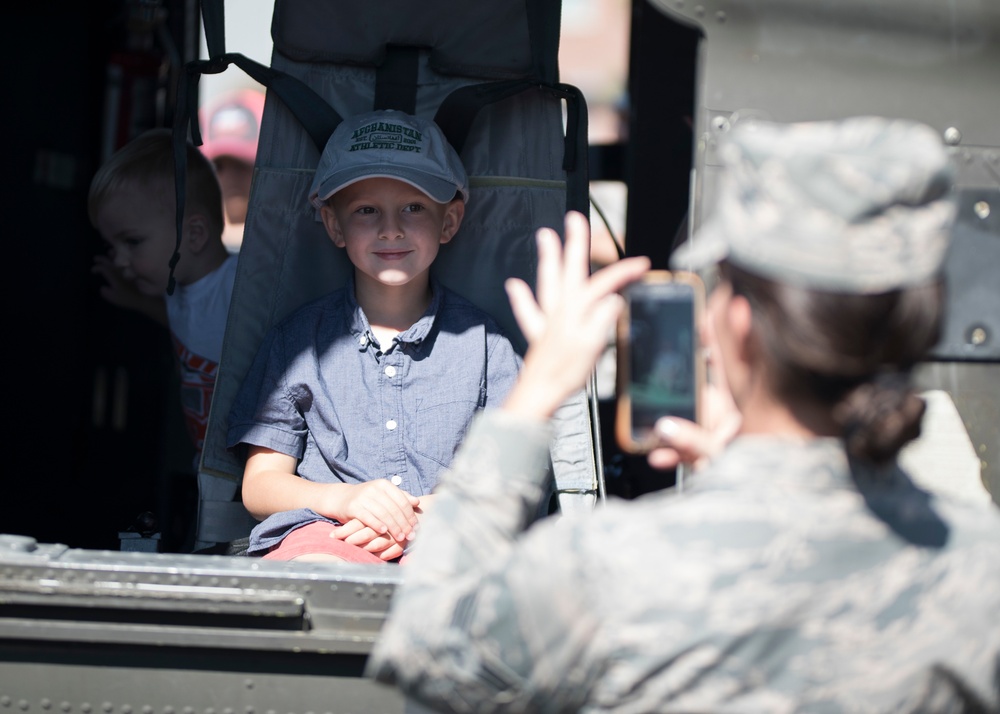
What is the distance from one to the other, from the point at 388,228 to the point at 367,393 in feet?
1.30

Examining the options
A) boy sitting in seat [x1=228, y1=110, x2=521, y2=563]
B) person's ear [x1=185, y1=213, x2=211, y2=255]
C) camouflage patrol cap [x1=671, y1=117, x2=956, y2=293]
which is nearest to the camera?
camouflage patrol cap [x1=671, y1=117, x2=956, y2=293]

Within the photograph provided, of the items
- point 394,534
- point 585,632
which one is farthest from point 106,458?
point 585,632

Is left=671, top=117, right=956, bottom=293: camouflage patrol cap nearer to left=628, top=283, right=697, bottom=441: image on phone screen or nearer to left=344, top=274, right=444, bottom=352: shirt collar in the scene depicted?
left=628, top=283, right=697, bottom=441: image on phone screen

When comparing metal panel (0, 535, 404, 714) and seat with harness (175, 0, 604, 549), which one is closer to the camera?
metal panel (0, 535, 404, 714)

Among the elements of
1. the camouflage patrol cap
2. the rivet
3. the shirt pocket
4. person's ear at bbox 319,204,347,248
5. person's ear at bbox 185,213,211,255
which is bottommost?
the shirt pocket

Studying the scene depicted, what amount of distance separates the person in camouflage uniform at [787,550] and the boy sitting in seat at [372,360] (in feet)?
4.27

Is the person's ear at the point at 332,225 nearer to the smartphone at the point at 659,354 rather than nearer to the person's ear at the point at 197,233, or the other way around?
the person's ear at the point at 197,233

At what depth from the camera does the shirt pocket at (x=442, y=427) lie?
253 centimetres

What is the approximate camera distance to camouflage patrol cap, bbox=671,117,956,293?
1077 mm

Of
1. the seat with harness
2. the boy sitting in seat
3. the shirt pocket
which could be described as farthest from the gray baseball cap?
the shirt pocket

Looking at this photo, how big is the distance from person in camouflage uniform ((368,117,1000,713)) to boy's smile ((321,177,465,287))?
4.91 feet

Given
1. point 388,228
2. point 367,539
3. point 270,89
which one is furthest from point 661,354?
point 270,89

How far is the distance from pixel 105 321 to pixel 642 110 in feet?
7.47

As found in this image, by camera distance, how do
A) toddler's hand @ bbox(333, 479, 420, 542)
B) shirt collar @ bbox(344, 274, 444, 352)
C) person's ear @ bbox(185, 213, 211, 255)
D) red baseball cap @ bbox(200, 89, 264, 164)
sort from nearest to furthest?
A: toddler's hand @ bbox(333, 479, 420, 542) < shirt collar @ bbox(344, 274, 444, 352) < person's ear @ bbox(185, 213, 211, 255) < red baseball cap @ bbox(200, 89, 264, 164)
